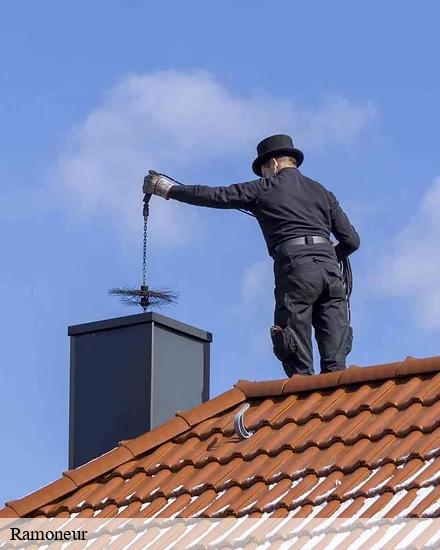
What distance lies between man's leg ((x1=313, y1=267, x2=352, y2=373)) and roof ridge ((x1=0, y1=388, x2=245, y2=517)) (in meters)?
0.89

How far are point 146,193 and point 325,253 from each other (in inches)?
51.5

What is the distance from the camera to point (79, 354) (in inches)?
437

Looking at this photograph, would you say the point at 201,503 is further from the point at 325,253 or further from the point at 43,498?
the point at 325,253

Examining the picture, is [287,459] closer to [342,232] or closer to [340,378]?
[340,378]

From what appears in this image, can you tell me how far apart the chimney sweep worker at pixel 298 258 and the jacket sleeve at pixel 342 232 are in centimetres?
4

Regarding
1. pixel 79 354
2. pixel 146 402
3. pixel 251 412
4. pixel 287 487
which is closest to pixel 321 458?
pixel 287 487

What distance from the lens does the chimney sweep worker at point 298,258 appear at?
10094 millimetres

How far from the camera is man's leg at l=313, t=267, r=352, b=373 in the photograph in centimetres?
1025

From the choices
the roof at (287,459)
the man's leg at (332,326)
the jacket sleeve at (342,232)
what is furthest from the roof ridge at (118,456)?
the jacket sleeve at (342,232)

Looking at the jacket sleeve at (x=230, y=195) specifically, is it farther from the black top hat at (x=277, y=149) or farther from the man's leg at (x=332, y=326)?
the man's leg at (x=332, y=326)

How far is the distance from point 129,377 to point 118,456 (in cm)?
149

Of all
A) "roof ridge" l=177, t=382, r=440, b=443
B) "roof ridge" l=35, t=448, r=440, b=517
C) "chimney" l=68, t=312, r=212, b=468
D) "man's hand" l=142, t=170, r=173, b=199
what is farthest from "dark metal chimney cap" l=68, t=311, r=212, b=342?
"roof ridge" l=35, t=448, r=440, b=517

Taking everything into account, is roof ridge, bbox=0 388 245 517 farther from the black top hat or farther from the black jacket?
the black top hat

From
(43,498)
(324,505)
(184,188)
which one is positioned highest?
(184,188)
